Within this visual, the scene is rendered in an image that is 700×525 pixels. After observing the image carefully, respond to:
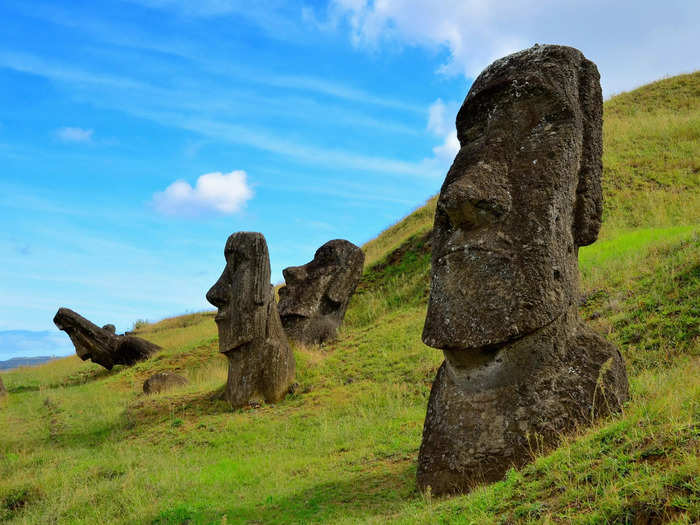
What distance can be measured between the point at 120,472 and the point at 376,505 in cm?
475

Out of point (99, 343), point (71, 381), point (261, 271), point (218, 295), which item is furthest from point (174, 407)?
point (71, 381)

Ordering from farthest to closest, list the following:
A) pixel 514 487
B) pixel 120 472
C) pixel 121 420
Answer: pixel 121 420 → pixel 120 472 → pixel 514 487

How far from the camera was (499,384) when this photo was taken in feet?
20.4

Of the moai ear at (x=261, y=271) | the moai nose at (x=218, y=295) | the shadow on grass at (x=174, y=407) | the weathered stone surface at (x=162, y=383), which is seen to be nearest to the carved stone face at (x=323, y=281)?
the weathered stone surface at (x=162, y=383)

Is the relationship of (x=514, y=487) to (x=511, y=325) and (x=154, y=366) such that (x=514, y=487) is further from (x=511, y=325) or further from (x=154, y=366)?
(x=154, y=366)

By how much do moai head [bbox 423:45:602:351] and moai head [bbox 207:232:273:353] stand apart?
7223 millimetres

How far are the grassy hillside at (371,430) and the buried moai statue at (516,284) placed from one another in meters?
0.46

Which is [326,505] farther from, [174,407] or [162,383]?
[162,383]

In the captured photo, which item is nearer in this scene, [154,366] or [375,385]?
[375,385]

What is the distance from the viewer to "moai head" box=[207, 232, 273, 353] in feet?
44.2

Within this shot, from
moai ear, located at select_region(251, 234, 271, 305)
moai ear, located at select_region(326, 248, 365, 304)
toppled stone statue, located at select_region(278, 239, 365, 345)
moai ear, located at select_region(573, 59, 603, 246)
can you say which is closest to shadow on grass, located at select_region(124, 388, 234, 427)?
moai ear, located at select_region(251, 234, 271, 305)

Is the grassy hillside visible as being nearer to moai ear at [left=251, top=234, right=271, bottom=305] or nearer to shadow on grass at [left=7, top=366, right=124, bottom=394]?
shadow on grass at [left=7, top=366, right=124, bottom=394]

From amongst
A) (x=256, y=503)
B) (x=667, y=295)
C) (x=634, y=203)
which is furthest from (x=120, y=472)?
(x=634, y=203)

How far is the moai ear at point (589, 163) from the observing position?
22.9 feet
